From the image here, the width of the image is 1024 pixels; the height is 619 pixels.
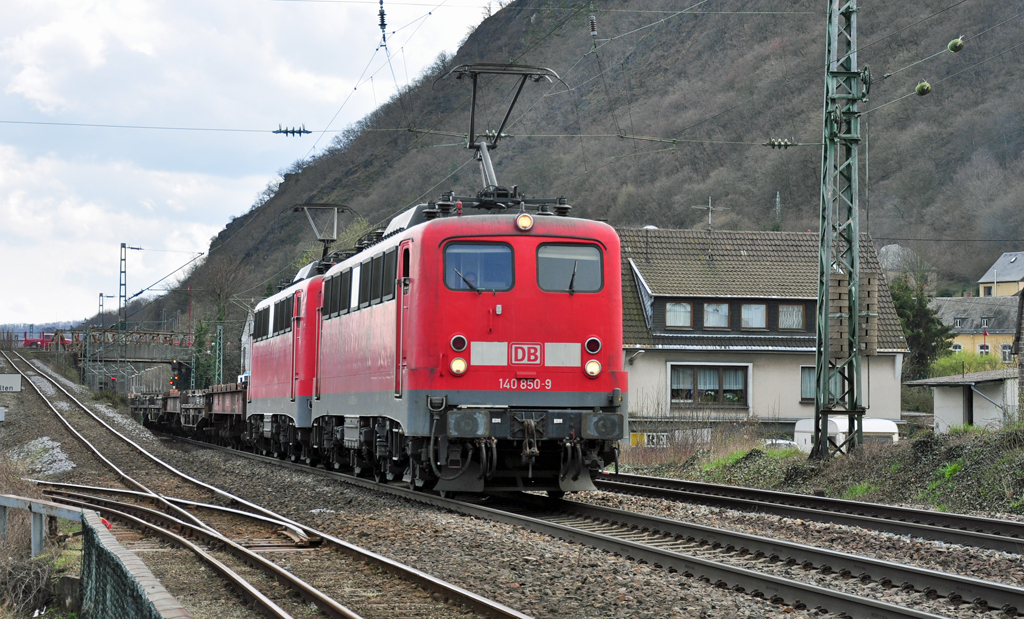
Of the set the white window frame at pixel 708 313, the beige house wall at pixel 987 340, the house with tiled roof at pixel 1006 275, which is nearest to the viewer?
the white window frame at pixel 708 313

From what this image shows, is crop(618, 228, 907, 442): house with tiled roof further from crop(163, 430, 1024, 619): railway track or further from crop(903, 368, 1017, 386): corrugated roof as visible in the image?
crop(163, 430, 1024, 619): railway track

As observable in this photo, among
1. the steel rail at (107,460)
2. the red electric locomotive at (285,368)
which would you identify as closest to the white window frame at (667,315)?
the red electric locomotive at (285,368)

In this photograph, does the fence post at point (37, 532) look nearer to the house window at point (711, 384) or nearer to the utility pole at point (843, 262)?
the utility pole at point (843, 262)

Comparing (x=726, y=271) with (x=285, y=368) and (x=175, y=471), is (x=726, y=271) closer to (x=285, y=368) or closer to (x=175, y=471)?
(x=285, y=368)

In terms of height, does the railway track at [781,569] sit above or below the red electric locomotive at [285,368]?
below

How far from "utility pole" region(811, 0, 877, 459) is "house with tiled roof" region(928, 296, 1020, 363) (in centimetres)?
6817

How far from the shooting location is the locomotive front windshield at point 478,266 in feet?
43.4

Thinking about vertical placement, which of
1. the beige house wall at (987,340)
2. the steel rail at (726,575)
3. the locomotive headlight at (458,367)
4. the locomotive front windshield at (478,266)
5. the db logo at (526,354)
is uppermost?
the beige house wall at (987,340)

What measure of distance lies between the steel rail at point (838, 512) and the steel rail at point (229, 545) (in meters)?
5.95

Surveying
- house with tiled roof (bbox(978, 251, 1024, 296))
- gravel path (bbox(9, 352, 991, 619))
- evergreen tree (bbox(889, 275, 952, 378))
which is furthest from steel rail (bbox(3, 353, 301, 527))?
house with tiled roof (bbox(978, 251, 1024, 296))

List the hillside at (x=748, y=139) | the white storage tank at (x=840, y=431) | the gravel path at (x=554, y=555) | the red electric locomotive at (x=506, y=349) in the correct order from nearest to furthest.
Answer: the gravel path at (x=554, y=555) < the red electric locomotive at (x=506, y=349) < the white storage tank at (x=840, y=431) < the hillside at (x=748, y=139)

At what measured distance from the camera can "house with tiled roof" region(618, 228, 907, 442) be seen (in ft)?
119

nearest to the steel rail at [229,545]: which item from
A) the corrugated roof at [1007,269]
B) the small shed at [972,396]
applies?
the small shed at [972,396]

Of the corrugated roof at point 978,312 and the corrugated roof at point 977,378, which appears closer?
the corrugated roof at point 977,378
